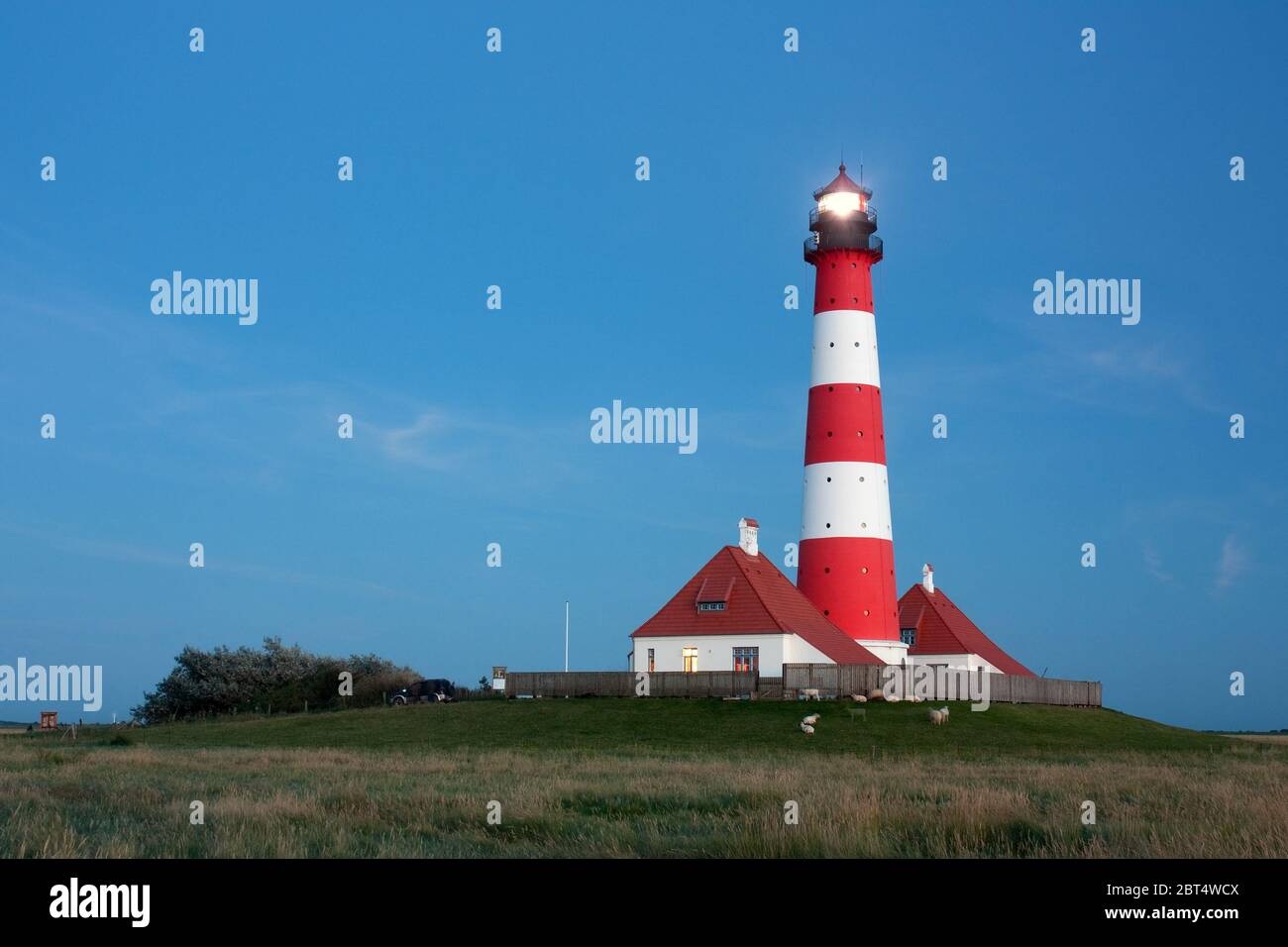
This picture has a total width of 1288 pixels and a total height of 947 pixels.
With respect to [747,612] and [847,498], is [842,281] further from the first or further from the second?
[747,612]

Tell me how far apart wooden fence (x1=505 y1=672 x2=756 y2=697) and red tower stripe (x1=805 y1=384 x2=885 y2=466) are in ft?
33.3

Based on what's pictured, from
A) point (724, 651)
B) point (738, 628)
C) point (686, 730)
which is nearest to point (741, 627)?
point (738, 628)

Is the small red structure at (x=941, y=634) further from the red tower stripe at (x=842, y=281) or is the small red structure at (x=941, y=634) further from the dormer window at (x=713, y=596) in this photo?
the red tower stripe at (x=842, y=281)

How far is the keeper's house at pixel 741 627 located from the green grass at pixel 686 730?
4721 millimetres

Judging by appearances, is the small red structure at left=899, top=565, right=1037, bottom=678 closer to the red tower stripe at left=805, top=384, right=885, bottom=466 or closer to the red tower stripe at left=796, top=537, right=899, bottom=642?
the red tower stripe at left=796, top=537, right=899, bottom=642

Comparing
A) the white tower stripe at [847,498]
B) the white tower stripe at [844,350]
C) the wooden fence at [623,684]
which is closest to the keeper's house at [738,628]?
the wooden fence at [623,684]

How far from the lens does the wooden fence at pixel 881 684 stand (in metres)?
48.6

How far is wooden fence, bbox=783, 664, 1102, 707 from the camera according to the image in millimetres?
48625

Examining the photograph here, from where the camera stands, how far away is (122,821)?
15.5 meters
